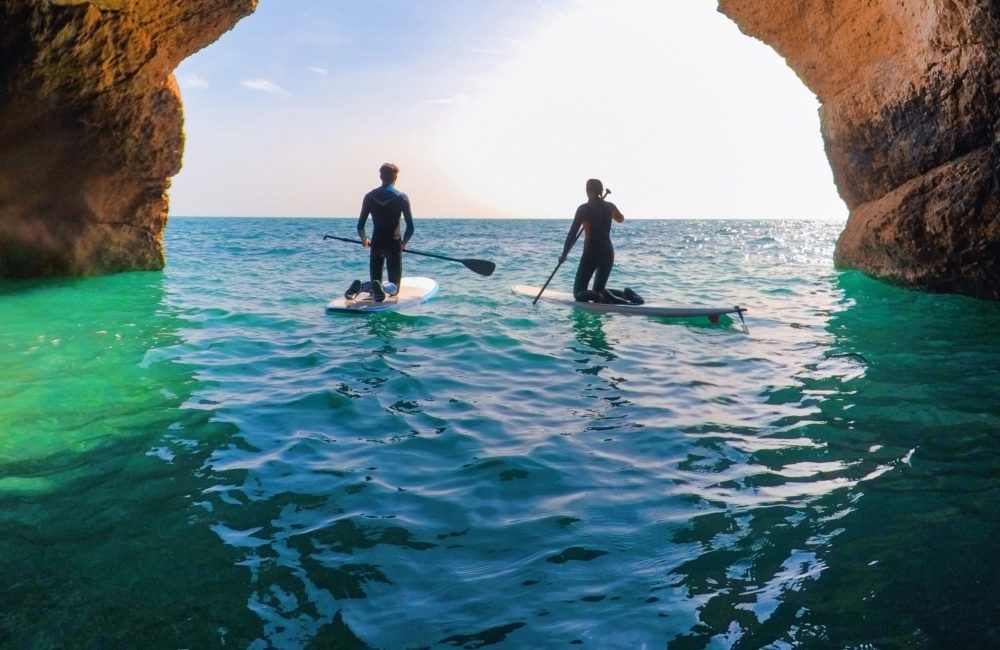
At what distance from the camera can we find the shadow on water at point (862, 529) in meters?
2.59

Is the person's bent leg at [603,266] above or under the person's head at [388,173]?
under

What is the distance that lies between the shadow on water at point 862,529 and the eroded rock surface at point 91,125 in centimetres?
1118

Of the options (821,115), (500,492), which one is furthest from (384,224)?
(821,115)

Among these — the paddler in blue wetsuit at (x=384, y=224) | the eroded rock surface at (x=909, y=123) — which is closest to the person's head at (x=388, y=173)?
the paddler in blue wetsuit at (x=384, y=224)

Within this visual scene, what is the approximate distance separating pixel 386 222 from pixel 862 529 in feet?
27.8

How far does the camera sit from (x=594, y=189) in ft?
33.4

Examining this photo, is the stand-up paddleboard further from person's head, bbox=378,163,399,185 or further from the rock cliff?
the rock cliff

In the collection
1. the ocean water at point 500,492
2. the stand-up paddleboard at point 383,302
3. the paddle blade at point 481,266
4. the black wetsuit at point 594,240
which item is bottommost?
the ocean water at point 500,492

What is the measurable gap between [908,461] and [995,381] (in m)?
2.63

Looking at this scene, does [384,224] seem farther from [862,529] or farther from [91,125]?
[862,529]

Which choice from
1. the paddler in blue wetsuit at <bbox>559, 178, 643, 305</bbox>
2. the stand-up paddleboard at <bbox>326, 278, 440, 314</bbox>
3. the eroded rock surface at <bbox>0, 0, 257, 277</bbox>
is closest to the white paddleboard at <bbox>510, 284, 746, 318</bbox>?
the paddler in blue wetsuit at <bbox>559, 178, 643, 305</bbox>

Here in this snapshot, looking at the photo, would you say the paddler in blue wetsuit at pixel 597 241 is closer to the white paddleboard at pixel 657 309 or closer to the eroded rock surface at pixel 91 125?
the white paddleboard at pixel 657 309

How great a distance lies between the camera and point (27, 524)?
3436 mm

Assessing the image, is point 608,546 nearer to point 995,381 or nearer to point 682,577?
point 682,577
